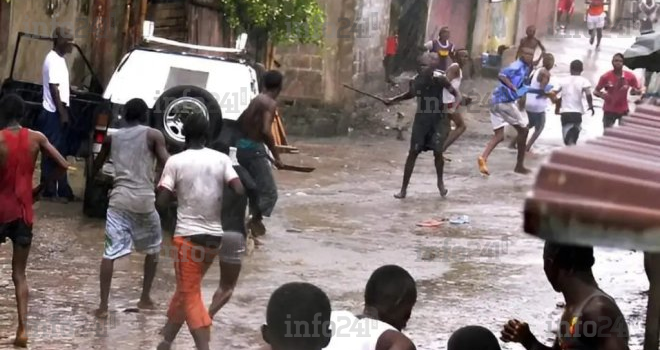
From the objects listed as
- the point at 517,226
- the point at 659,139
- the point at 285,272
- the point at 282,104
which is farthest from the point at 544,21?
the point at 659,139

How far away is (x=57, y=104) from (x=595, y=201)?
10220 mm

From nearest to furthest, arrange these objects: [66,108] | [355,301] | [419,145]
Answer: [355,301]
[66,108]
[419,145]

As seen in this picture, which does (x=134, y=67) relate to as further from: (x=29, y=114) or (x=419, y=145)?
(x=419, y=145)

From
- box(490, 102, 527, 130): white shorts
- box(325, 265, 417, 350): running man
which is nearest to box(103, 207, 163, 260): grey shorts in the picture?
box(325, 265, 417, 350): running man

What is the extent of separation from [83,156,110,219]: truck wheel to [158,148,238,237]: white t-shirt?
414cm

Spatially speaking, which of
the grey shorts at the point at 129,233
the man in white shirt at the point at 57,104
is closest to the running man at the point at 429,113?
the man in white shirt at the point at 57,104

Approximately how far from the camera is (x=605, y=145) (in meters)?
3.16

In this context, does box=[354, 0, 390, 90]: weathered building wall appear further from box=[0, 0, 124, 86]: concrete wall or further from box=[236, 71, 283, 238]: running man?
box=[236, 71, 283, 238]: running man

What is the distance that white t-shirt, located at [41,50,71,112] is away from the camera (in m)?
12.2

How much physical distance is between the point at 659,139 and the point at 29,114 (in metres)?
10.1

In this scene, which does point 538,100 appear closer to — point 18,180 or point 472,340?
point 18,180

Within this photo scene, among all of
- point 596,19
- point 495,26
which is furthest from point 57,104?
point 596,19

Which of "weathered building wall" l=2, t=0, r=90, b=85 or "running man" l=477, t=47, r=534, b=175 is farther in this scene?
"weathered building wall" l=2, t=0, r=90, b=85

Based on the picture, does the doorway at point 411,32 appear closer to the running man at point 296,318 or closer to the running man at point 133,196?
the running man at point 133,196
